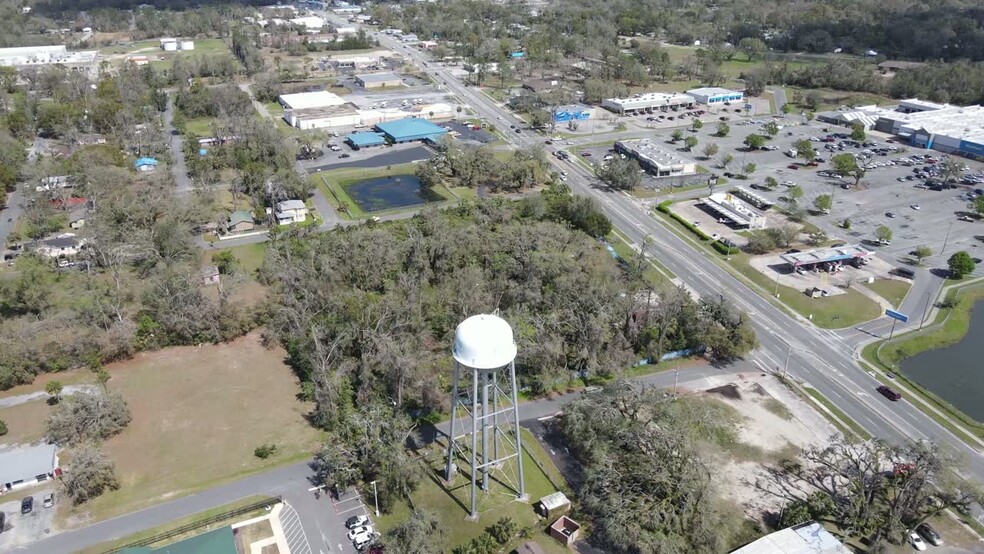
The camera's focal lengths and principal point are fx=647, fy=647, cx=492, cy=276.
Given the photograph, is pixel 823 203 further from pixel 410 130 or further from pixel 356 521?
pixel 356 521

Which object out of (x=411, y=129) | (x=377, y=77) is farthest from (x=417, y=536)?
(x=377, y=77)

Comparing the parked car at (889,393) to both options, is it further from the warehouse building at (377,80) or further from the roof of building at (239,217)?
the warehouse building at (377,80)

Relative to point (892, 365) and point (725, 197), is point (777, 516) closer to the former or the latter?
point (892, 365)

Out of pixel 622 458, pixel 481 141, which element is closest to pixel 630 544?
pixel 622 458

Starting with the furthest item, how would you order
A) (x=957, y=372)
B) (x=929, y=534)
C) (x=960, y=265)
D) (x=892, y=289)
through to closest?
(x=960, y=265), (x=892, y=289), (x=957, y=372), (x=929, y=534)

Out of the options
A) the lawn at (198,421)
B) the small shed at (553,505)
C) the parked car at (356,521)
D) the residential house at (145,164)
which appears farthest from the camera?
the residential house at (145,164)

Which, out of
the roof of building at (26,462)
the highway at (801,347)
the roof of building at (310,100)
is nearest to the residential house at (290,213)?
the highway at (801,347)
